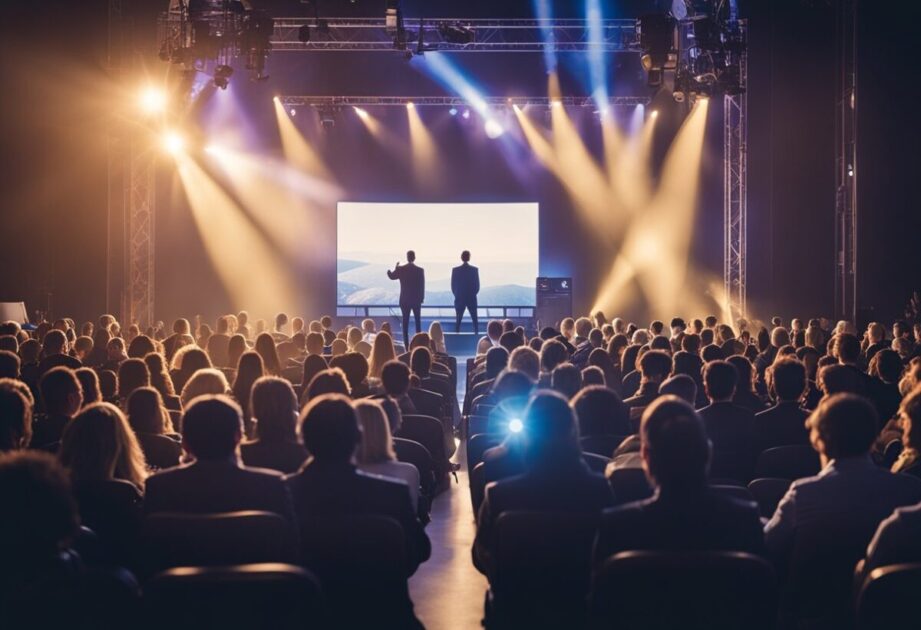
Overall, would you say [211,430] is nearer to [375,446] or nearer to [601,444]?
[375,446]

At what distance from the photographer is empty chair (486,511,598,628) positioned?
10.5 ft

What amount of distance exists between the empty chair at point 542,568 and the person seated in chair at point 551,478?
15cm

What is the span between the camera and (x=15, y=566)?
234 cm

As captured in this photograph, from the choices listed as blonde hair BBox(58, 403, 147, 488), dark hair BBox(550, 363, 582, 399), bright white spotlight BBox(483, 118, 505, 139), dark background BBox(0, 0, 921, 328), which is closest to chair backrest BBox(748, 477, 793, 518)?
dark hair BBox(550, 363, 582, 399)

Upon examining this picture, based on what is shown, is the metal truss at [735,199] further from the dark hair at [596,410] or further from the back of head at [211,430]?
the back of head at [211,430]

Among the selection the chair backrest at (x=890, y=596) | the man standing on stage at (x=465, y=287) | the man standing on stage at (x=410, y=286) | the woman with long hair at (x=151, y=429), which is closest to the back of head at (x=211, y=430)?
the woman with long hair at (x=151, y=429)

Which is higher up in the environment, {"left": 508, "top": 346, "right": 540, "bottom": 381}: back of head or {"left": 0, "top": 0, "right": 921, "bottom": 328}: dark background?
{"left": 0, "top": 0, "right": 921, "bottom": 328}: dark background

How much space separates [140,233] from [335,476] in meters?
15.4

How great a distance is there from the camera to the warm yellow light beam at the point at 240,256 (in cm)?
2067

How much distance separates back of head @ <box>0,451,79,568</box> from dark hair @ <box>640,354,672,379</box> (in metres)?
4.64

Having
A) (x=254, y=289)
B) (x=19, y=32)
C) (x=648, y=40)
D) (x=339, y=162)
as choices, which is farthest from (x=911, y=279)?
(x=19, y=32)

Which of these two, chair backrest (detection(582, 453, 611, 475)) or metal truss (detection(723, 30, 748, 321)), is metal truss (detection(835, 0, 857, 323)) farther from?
chair backrest (detection(582, 453, 611, 475))

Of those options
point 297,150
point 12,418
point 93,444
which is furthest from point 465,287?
point 93,444

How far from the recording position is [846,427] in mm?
3363
